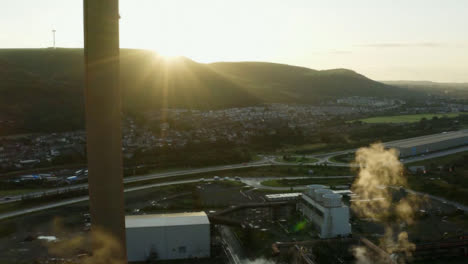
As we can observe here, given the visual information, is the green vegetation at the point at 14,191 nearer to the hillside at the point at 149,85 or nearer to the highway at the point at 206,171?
the highway at the point at 206,171

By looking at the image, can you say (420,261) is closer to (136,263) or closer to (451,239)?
(451,239)

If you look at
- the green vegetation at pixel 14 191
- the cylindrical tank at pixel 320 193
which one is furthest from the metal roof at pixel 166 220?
the green vegetation at pixel 14 191

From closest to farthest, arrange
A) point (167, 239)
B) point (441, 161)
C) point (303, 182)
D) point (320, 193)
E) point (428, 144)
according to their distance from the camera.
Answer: point (167, 239) < point (320, 193) < point (303, 182) < point (441, 161) < point (428, 144)

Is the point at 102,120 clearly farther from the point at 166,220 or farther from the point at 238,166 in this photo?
the point at 238,166

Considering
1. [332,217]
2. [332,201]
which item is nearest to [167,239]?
[332,217]

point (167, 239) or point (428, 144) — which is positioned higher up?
point (428, 144)

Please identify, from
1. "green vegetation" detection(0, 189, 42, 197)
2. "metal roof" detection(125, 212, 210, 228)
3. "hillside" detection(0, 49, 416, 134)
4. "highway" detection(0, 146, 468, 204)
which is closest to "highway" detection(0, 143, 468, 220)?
"highway" detection(0, 146, 468, 204)
